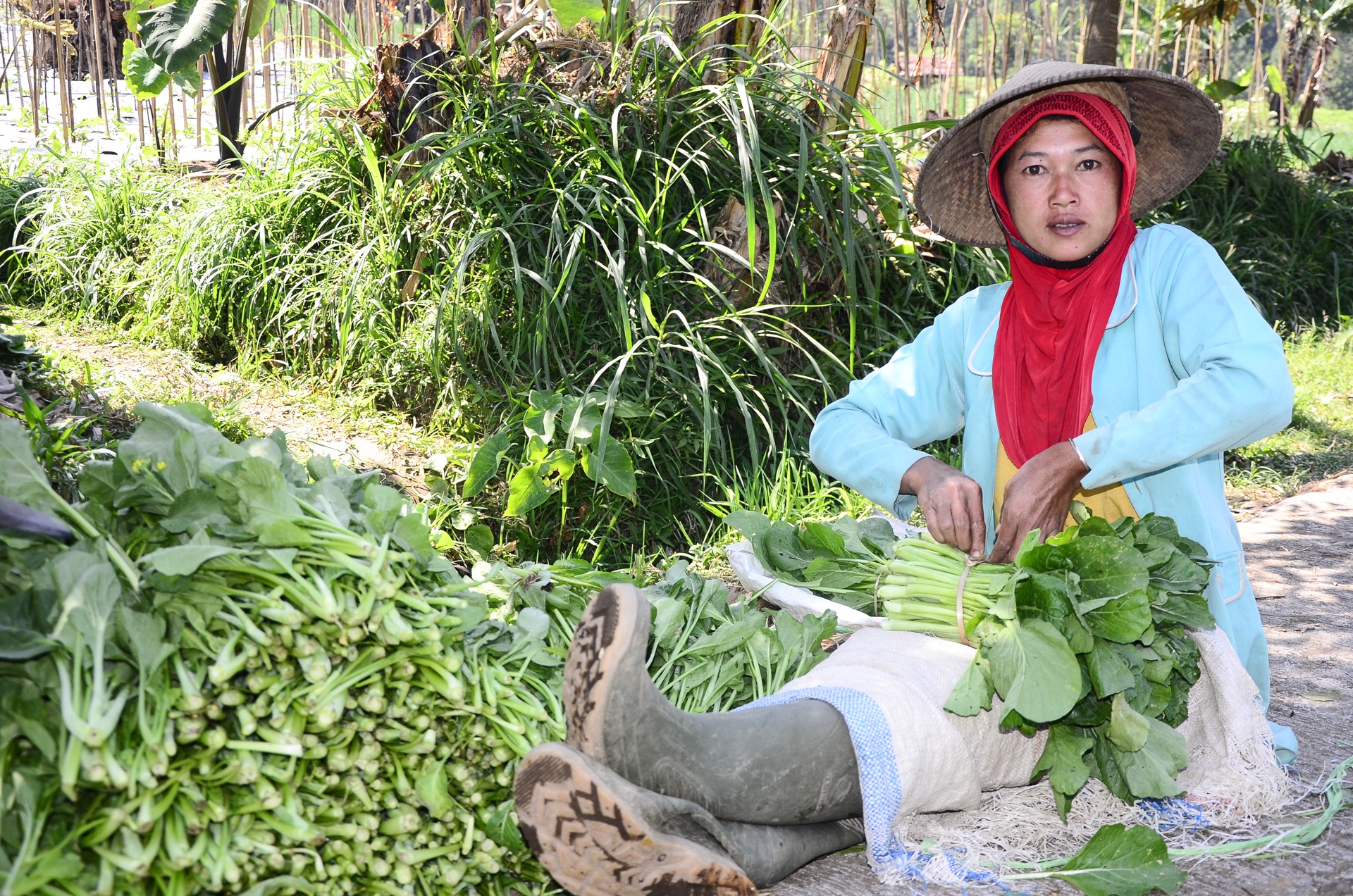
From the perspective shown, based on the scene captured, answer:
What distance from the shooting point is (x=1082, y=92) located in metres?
2.16

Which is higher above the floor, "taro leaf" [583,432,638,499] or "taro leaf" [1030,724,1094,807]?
"taro leaf" [583,432,638,499]

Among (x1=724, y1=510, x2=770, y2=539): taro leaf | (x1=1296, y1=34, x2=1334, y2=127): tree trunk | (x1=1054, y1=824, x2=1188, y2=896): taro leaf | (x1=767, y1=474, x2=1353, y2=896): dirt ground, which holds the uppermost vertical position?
(x1=1296, y1=34, x2=1334, y2=127): tree trunk

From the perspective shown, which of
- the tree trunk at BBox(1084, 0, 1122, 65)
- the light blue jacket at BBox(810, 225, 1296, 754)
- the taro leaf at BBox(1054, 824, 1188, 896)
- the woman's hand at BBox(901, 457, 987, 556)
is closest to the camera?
the taro leaf at BBox(1054, 824, 1188, 896)

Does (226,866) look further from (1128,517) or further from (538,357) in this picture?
(538,357)

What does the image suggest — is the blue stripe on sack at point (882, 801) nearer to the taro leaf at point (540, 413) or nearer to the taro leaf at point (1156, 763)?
the taro leaf at point (1156, 763)

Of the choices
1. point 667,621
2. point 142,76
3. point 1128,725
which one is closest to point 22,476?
point 667,621

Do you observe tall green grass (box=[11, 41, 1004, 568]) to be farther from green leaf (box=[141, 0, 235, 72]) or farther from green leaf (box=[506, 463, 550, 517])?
green leaf (box=[141, 0, 235, 72])

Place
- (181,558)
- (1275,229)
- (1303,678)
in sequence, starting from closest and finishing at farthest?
1. (181,558)
2. (1303,678)
3. (1275,229)

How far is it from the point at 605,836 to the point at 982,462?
1.33m

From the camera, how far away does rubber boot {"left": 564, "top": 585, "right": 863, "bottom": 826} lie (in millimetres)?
1479

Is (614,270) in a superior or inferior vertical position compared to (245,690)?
superior

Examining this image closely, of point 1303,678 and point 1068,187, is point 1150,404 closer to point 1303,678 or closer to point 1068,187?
point 1068,187

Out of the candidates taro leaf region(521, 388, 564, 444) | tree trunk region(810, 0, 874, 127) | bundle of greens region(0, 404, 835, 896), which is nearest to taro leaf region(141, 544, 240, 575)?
bundle of greens region(0, 404, 835, 896)

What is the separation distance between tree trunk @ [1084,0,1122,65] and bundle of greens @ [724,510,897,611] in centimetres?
438
